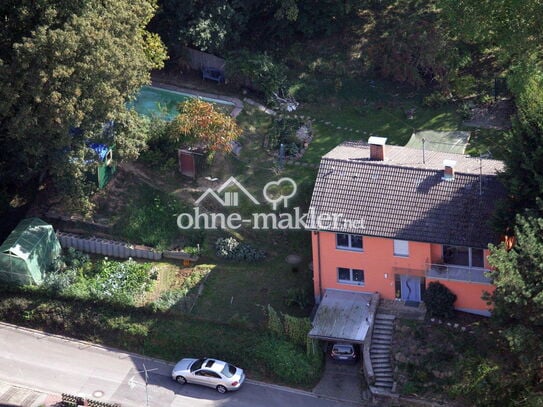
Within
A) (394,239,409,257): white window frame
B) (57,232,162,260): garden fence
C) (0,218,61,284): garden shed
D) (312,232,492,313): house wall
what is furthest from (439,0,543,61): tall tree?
(0,218,61,284): garden shed

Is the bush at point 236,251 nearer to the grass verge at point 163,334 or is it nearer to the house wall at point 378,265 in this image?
the house wall at point 378,265

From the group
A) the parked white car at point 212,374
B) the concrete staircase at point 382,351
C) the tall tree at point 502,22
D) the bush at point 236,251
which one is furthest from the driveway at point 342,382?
the tall tree at point 502,22

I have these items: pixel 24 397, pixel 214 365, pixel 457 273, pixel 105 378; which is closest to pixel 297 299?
pixel 214 365

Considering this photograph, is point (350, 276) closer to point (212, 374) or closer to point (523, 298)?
point (212, 374)

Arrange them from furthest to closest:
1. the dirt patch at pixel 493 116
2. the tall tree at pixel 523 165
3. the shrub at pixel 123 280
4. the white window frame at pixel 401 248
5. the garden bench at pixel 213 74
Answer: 1. the garden bench at pixel 213 74
2. the dirt patch at pixel 493 116
3. the shrub at pixel 123 280
4. the white window frame at pixel 401 248
5. the tall tree at pixel 523 165

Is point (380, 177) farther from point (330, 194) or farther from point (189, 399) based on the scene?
point (189, 399)

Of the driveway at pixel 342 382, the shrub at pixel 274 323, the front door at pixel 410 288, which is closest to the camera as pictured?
the driveway at pixel 342 382

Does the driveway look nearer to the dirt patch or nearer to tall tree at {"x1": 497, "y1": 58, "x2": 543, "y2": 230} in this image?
tall tree at {"x1": 497, "y1": 58, "x2": 543, "y2": 230}
